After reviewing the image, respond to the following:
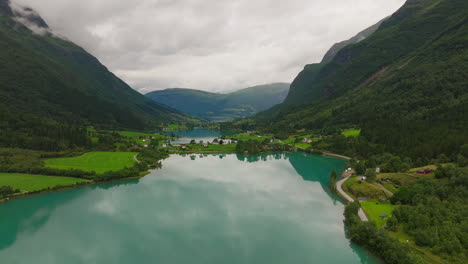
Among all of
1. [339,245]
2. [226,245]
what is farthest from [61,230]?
[339,245]

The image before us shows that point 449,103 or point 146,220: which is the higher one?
point 449,103

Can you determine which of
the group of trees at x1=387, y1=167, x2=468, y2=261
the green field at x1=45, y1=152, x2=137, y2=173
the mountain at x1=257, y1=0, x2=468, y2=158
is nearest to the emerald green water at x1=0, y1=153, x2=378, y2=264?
the group of trees at x1=387, y1=167, x2=468, y2=261

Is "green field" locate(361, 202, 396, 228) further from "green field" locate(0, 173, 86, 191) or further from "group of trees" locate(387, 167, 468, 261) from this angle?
"green field" locate(0, 173, 86, 191)

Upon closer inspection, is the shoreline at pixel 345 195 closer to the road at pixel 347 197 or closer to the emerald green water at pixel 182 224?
the road at pixel 347 197

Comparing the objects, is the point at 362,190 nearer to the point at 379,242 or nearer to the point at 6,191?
the point at 379,242

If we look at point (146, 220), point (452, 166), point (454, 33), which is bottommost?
point (146, 220)

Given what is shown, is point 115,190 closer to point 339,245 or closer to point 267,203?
point 267,203

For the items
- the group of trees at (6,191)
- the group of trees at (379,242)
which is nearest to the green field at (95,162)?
the group of trees at (6,191)
